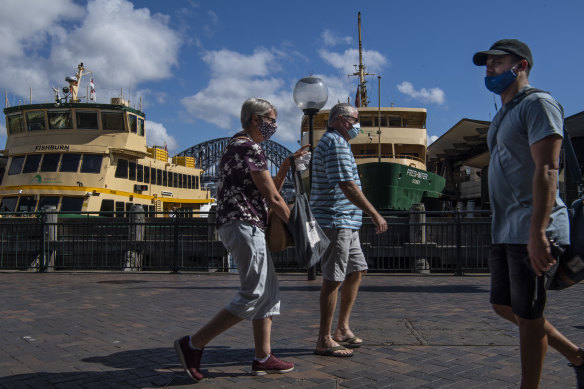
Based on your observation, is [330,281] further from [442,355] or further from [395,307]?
[395,307]

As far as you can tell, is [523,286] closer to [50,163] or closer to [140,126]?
[50,163]

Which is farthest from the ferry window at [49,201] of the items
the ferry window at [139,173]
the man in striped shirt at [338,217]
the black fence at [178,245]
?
the man in striped shirt at [338,217]

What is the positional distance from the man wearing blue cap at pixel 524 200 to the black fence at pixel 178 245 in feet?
26.4

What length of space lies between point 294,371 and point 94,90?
2090cm

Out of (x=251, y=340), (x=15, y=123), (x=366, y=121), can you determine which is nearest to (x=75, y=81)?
(x=15, y=123)

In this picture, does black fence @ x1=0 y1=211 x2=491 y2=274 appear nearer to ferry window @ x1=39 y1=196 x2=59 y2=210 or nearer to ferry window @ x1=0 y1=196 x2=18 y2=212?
ferry window @ x1=39 y1=196 x2=59 y2=210

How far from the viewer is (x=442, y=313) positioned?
570 cm

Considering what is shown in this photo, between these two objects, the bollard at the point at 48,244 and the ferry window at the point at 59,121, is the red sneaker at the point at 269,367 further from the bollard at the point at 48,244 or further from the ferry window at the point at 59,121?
the ferry window at the point at 59,121

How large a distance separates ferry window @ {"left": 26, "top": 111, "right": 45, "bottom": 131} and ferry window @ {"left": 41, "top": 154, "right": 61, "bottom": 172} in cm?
172

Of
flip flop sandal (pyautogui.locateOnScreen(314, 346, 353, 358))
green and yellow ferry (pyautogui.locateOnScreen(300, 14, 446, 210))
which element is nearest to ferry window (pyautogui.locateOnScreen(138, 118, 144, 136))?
green and yellow ferry (pyautogui.locateOnScreen(300, 14, 446, 210))

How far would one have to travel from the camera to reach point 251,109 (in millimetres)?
3316

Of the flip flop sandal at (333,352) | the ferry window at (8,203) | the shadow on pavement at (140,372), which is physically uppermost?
the ferry window at (8,203)

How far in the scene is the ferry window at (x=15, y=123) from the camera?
765 inches

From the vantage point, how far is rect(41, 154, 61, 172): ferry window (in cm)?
1760
